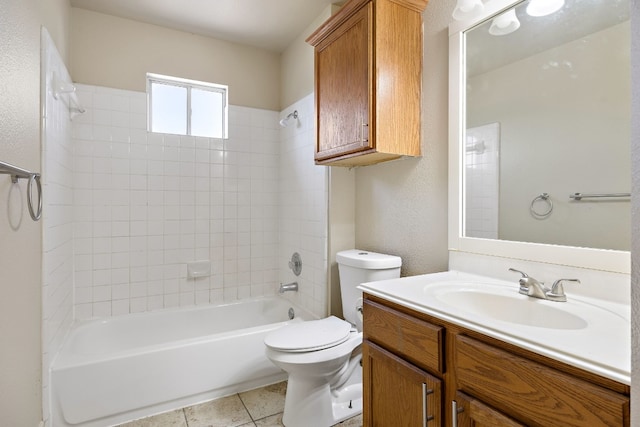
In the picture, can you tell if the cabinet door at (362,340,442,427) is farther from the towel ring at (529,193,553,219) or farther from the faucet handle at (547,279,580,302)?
the towel ring at (529,193,553,219)

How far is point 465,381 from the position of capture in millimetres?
906

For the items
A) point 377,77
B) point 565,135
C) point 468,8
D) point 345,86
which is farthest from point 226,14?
point 565,135

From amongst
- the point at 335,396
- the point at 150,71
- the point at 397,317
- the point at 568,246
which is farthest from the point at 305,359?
the point at 150,71

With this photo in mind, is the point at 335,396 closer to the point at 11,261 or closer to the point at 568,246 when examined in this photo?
the point at 568,246

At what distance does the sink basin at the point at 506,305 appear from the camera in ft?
3.33

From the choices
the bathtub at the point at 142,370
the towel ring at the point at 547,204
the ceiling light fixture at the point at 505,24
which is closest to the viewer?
the towel ring at the point at 547,204

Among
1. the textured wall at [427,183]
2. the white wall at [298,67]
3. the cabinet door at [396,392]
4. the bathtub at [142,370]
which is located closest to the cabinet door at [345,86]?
the textured wall at [427,183]

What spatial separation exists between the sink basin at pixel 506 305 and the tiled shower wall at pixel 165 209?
1.98 metres

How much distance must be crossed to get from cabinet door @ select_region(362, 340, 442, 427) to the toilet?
378 millimetres

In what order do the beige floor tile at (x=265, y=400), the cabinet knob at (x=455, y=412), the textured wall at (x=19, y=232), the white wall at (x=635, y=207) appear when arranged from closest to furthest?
the white wall at (x=635, y=207), the cabinet knob at (x=455, y=412), the textured wall at (x=19, y=232), the beige floor tile at (x=265, y=400)

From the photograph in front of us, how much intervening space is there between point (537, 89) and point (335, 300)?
1.66 metres

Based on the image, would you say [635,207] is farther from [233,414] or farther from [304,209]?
[304,209]

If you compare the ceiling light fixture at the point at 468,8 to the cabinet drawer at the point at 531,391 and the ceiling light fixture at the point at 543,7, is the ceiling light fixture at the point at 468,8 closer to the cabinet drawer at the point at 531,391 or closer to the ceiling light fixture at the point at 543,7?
the ceiling light fixture at the point at 543,7

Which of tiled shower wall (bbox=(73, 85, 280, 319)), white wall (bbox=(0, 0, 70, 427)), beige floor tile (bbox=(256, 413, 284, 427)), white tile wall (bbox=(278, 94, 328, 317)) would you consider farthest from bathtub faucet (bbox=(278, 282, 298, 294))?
white wall (bbox=(0, 0, 70, 427))
